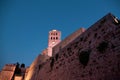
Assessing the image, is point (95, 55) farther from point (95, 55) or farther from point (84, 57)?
point (84, 57)

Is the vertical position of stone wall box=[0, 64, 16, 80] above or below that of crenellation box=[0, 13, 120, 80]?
above

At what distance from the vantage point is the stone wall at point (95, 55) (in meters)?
7.37

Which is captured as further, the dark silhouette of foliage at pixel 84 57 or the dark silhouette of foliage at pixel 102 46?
the dark silhouette of foliage at pixel 84 57

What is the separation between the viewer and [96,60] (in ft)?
27.7

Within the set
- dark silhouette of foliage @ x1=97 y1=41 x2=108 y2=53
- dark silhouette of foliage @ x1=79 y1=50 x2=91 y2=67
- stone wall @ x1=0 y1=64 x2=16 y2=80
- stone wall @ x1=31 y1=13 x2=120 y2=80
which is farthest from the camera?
stone wall @ x1=0 y1=64 x2=16 y2=80

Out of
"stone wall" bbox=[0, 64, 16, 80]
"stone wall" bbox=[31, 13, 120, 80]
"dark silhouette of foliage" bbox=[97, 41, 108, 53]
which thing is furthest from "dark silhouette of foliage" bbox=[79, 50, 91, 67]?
"stone wall" bbox=[0, 64, 16, 80]

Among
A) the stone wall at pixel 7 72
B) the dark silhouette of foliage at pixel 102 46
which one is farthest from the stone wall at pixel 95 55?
the stone wall at pixel 7 72

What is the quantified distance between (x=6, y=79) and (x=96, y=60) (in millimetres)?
21084

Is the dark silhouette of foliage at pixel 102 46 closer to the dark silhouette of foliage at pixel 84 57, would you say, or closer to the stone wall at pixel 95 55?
the stone wall at pixel 95 55

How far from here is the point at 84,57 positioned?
374 inches

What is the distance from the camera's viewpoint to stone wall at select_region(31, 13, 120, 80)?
7.37 metres

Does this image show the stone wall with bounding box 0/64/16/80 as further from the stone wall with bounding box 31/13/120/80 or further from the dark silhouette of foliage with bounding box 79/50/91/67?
the dark silhouette of foliage with bounding box 79/50/91/67

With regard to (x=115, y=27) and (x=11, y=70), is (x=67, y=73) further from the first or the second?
(x=11, y=70)

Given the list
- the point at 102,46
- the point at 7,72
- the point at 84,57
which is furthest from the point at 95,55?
the point at 7,72
